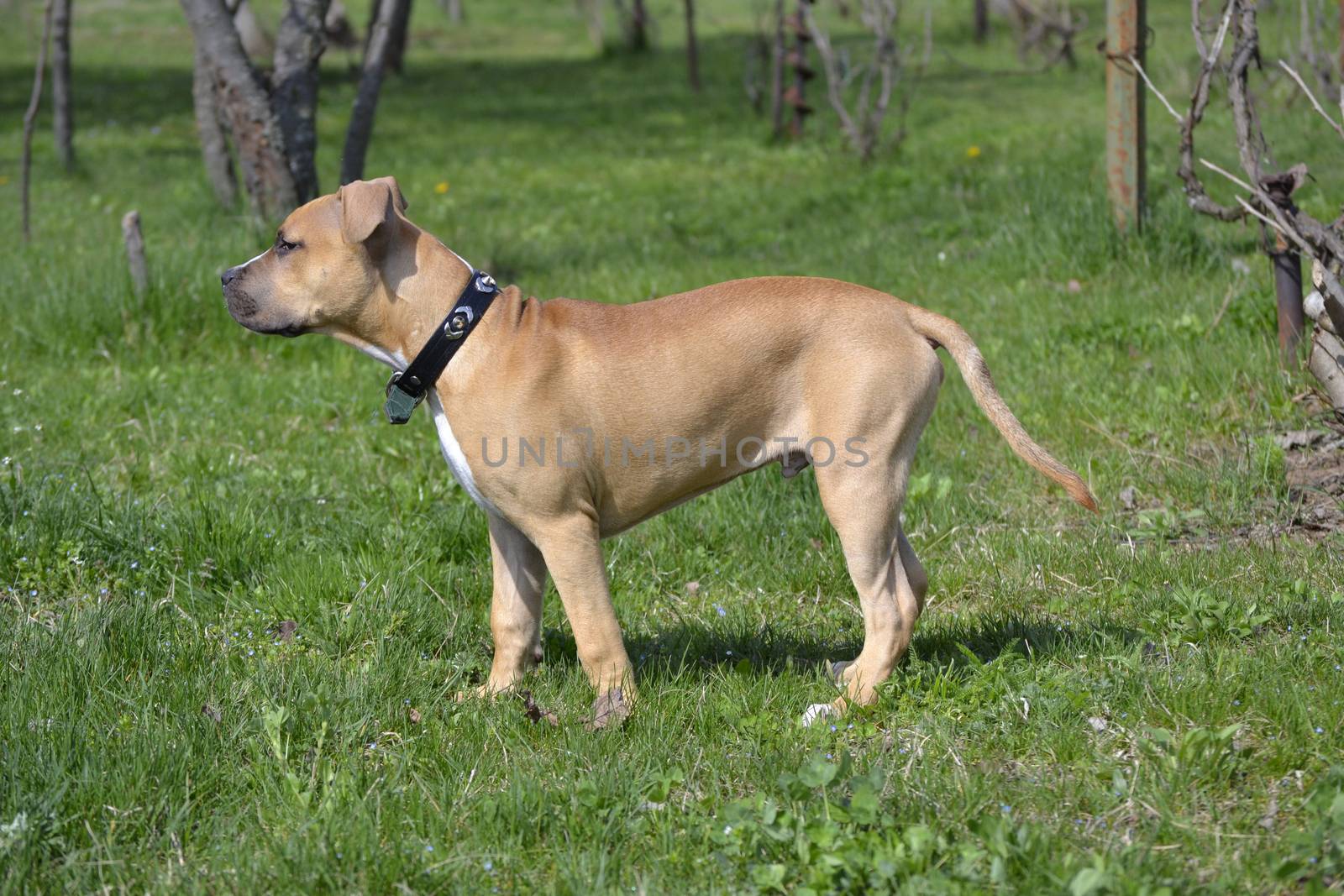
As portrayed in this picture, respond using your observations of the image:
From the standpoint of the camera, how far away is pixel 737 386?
11.9 feet

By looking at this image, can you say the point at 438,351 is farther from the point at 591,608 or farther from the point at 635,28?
the point at 635,28

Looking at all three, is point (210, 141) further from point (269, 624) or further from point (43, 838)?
point (43, 838)

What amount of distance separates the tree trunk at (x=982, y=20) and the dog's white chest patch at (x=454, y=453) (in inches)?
787

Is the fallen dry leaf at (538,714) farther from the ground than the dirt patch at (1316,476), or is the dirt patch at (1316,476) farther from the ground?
the fallen dry leaf at (538,714)

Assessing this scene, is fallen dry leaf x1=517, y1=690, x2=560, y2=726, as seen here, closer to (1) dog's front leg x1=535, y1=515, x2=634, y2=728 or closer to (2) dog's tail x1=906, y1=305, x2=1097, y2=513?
(1) dog's front leg x1=535, y1=515, x2=634, y2=728

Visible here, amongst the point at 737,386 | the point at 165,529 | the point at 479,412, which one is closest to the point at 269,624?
the point at 165,529

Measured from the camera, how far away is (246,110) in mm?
7934

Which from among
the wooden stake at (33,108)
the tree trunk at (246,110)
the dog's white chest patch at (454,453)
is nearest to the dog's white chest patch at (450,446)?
the dog's white chest patch at (454,453)

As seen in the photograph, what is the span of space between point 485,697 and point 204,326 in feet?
13.8

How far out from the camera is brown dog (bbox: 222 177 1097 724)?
356 centimetres

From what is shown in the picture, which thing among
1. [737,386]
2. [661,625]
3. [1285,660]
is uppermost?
[737,386]

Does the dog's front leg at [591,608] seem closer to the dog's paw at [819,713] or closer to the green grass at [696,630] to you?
the green grass at [696,630]

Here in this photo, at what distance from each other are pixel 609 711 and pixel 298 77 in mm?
5834

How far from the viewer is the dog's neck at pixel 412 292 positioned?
3.68 metres
